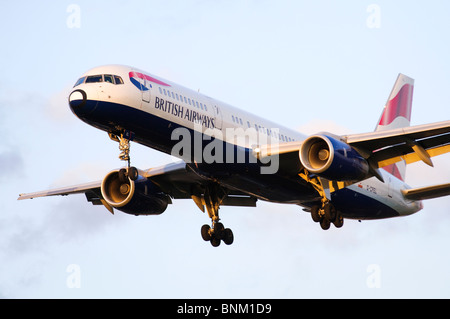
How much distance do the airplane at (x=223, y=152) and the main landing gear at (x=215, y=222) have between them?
0.17 feet

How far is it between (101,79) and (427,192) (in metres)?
19.1

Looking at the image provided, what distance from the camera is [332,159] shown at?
3809 cm

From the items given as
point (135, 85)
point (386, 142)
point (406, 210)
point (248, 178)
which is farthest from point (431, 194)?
point (135, 85)

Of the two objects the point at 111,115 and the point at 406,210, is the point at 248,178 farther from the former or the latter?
the point at 406,210

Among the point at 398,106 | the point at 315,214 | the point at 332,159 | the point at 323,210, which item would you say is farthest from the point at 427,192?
the point at 398,106

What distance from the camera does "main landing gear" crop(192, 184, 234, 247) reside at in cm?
4584

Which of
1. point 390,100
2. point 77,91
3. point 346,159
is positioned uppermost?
point 390,100

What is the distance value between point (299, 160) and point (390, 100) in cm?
1806

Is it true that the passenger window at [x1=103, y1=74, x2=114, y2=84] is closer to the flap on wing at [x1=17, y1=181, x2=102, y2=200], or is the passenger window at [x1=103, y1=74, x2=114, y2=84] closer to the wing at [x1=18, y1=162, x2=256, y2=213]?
the wing at [x1=18, y1=162, x2=256, y2=213]

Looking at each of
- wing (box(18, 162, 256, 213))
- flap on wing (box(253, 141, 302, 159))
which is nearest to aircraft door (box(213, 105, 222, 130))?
flap on wing (box(253, 141, 302, 159))

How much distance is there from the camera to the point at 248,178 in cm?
4078

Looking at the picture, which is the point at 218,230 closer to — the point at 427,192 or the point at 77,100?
the point at 427,192

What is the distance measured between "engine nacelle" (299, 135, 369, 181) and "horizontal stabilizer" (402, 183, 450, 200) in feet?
21.0

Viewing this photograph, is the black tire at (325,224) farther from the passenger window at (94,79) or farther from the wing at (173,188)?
the passenger window at (94,79)
